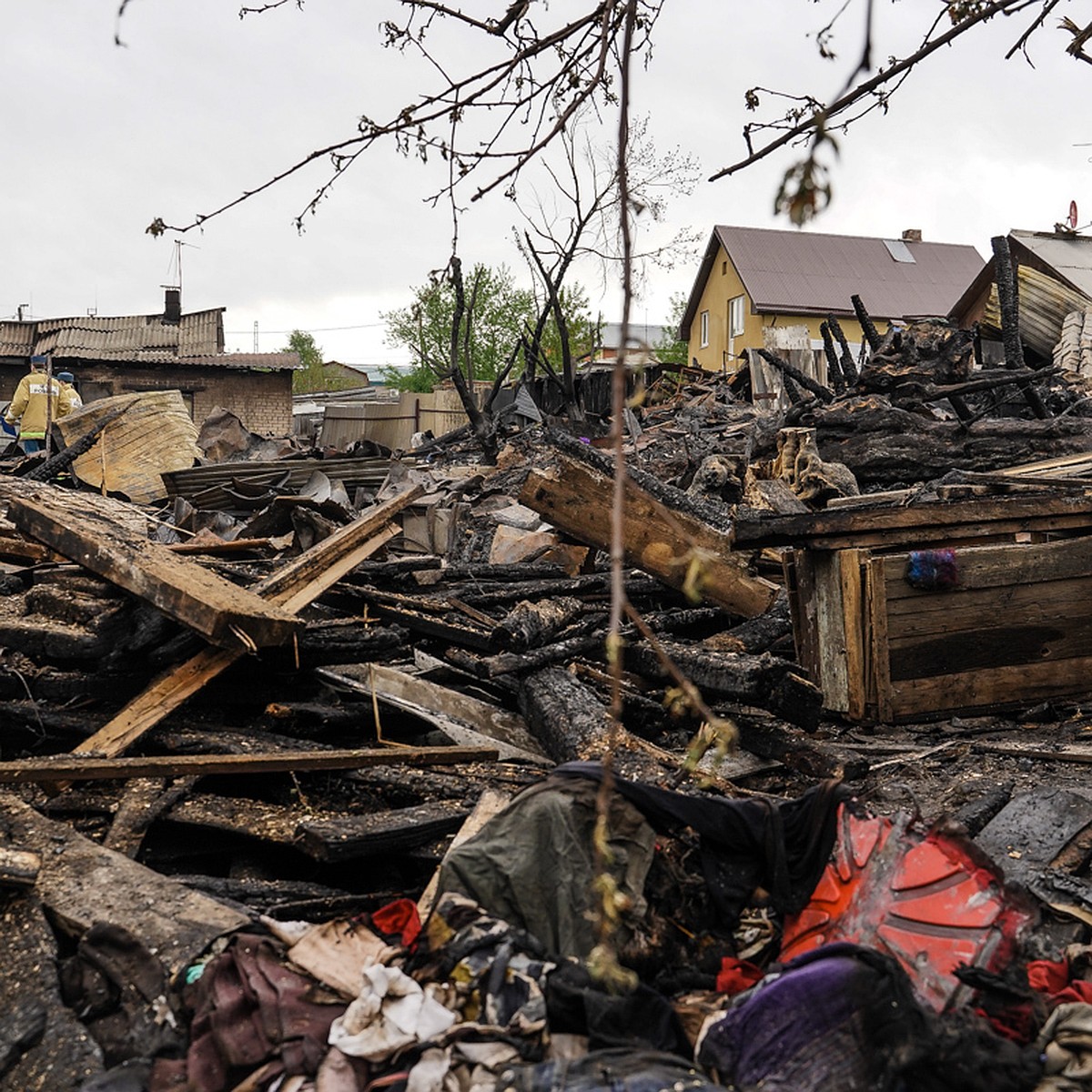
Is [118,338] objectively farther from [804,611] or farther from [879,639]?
[879,639]

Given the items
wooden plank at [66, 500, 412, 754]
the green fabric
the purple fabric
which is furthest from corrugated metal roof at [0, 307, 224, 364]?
the purple fabric

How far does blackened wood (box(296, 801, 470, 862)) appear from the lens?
10.9ft

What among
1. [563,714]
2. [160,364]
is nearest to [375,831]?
[563,714]

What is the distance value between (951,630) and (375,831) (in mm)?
3302

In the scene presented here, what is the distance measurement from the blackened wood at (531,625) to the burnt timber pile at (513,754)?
1.2 inches

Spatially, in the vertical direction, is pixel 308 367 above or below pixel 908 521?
above

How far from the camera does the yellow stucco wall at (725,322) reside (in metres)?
34.0

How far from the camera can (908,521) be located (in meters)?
5.25

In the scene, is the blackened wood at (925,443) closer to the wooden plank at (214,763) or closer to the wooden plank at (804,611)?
the wooden plank at (804,611)

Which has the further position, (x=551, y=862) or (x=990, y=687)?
(x=990, y=687)

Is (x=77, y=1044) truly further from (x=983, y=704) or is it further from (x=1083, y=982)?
(x=983, y=704)

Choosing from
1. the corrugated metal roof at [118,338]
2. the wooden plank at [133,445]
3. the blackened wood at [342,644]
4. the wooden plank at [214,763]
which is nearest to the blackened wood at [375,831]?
the wooden plank at [214,763]

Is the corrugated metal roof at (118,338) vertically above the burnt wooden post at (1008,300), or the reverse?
the corrugated metal roof at (118,338)

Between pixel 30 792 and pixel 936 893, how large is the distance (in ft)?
10.6
